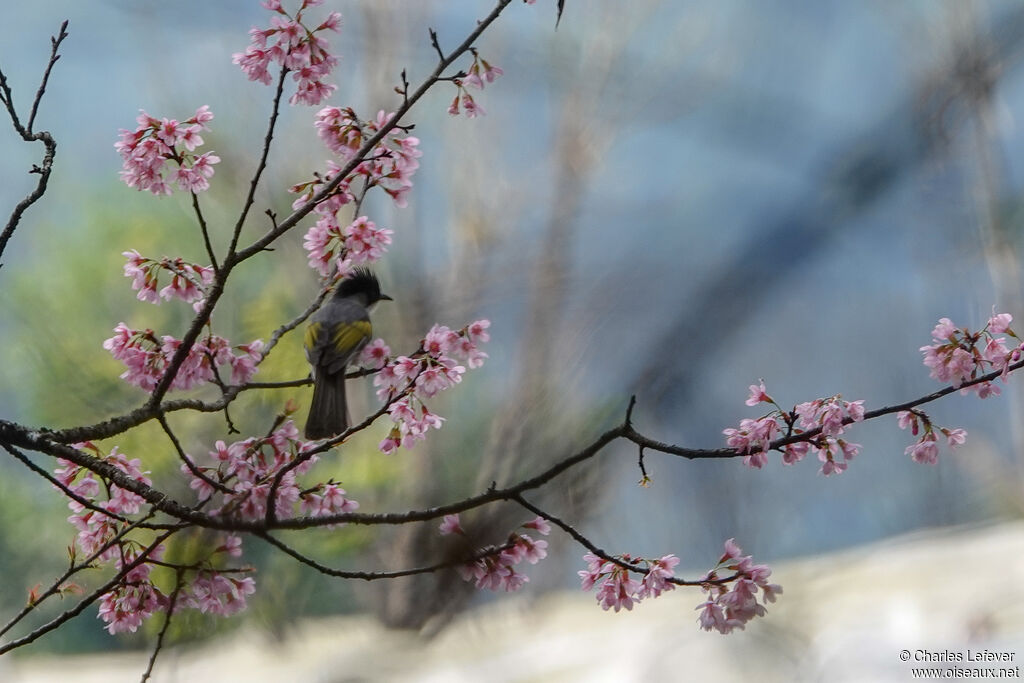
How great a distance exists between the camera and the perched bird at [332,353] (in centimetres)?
70

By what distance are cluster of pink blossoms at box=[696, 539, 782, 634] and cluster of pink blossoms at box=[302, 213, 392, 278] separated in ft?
0.99

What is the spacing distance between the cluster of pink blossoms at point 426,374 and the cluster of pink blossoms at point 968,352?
0.90 feet

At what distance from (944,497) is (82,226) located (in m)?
2.24

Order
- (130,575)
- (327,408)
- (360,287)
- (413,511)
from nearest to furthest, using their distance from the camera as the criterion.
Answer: (413,511) → (130,575) → (327,408) → (360,287)

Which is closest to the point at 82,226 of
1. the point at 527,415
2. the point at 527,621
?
the point at 527,621

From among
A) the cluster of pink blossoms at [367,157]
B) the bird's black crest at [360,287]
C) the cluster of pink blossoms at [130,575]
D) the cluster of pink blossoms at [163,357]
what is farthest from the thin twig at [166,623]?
the bird's black crest at [360,287]

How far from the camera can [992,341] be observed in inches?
21.9

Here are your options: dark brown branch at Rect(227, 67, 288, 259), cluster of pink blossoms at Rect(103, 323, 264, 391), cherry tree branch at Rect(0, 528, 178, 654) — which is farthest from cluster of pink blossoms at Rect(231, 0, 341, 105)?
cherry tree branch at Rect(0, 528, 178, 654)

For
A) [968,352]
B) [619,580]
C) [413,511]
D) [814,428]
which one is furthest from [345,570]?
[968,352]

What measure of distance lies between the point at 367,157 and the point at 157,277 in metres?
0.16

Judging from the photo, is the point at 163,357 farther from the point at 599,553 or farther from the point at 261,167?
the point at 599,553

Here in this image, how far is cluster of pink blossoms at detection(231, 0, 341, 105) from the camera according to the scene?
0.61 m

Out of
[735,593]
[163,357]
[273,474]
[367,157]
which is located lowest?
[735,593]

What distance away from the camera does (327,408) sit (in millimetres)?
716
